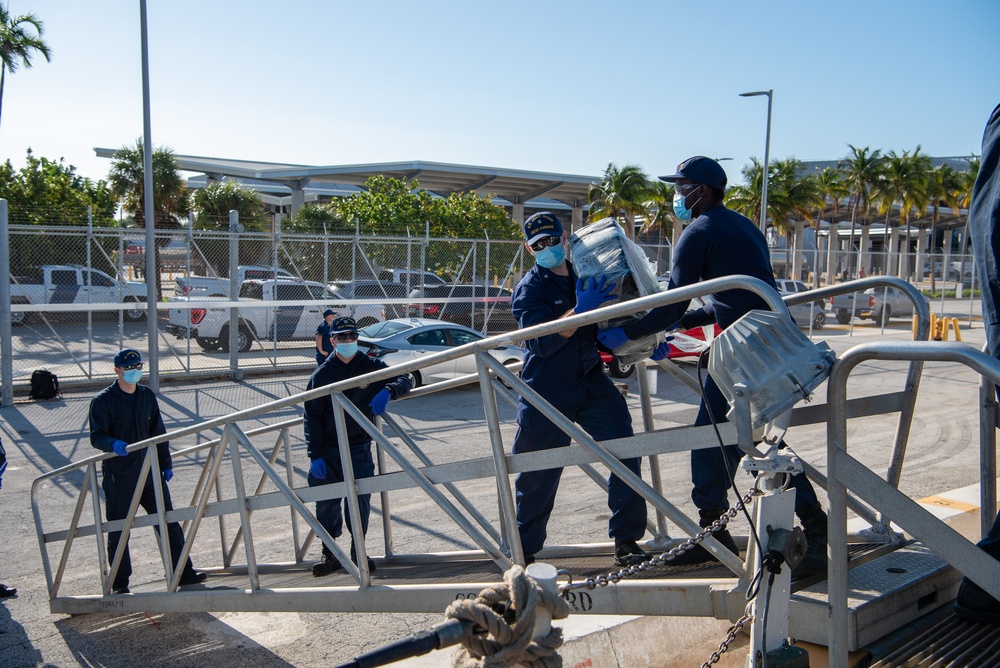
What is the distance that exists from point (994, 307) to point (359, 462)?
4.13m

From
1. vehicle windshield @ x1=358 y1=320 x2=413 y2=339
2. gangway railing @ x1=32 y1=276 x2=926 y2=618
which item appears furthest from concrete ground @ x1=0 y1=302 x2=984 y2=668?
vehicle windshield @ x1=358 y1=320 x2=413 y2=339

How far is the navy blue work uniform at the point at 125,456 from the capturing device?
5.80 m

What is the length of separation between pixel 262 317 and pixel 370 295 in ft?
8.38

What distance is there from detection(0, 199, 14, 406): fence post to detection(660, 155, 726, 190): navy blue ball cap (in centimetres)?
1221

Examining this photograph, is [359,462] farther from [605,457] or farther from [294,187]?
[294,187]

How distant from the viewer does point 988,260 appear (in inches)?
107

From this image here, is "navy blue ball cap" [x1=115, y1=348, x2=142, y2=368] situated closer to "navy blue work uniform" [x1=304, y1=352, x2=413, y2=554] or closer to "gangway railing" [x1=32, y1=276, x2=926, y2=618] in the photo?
"gangway railing" [x1=32, y1=276, x2=926, y2=618]

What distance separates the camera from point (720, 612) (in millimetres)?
2816

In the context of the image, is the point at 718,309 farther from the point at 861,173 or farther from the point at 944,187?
the point at 944,187

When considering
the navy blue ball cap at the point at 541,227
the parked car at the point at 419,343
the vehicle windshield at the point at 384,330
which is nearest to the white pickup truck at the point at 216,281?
the vehicle windshield at the point at 384,330

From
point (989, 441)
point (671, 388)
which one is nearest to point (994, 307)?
point (989, 441)

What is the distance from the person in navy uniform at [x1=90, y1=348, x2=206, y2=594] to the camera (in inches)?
227

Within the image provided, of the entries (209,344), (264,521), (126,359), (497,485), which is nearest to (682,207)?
(497,485)

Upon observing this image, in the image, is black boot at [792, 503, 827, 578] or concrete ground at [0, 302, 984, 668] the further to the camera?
concrete ground at [0, 302, 984, 668]
